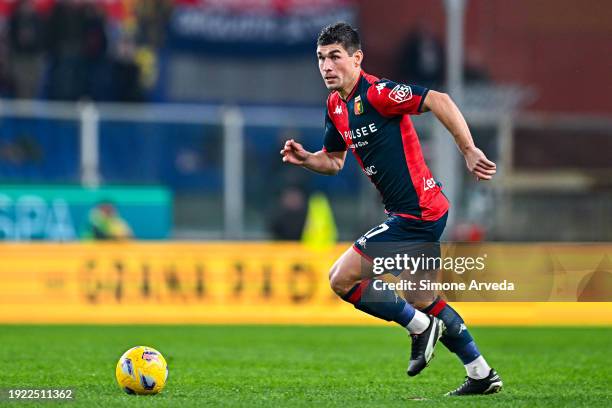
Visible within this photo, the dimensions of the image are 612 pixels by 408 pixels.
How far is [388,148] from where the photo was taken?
25.6 feet

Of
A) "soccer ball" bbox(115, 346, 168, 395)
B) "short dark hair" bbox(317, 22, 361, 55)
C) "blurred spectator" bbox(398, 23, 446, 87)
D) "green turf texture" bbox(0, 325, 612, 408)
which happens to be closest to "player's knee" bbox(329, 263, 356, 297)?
"green turf texture" bbox(0, 325, 612, 408)

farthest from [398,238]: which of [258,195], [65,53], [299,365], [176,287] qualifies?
[65,53]

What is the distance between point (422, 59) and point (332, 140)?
19210 mm

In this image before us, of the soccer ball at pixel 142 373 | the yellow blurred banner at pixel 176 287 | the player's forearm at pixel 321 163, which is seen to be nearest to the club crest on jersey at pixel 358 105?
the player's forearm at pixel 321 163

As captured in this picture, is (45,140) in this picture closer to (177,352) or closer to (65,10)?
(65,10)

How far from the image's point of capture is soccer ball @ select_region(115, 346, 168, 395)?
A: 770 centimetres

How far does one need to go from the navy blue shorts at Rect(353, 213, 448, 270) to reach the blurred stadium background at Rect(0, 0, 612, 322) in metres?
8.57

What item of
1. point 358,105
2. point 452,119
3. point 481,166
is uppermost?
point 358,105

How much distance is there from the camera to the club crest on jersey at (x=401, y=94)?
25.0 feet

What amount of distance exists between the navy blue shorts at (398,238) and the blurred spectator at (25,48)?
16642mm

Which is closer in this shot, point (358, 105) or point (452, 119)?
point (452, 119)

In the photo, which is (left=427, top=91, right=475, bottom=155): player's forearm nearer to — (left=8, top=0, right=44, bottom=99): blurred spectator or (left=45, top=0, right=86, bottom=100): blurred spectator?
(left=45, top=0, right=86, bottom=100): blurred spectator

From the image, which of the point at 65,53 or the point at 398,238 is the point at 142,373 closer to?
the point at 398,238

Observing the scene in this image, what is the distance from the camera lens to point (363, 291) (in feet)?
25.9
